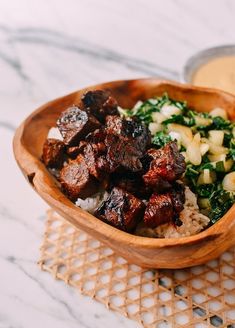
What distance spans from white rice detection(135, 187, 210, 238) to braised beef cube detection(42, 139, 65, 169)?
1.77 feet

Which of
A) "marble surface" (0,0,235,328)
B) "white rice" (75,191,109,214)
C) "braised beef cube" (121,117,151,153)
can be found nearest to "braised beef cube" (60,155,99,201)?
"white rice" (75,191,109,214)

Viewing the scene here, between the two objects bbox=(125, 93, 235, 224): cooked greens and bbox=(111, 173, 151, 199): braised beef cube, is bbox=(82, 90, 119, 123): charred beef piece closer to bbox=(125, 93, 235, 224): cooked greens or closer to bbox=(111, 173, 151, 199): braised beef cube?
bbox=(125, 93, 235, 224): cooked greens

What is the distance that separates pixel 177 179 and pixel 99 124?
0.49m

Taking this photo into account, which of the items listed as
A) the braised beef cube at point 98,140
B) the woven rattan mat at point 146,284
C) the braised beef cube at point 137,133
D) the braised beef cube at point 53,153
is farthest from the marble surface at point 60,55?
the braised beef cube at point 137,133

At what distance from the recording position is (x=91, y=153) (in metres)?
2.44

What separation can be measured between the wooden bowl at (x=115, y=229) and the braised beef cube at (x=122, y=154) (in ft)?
0.85

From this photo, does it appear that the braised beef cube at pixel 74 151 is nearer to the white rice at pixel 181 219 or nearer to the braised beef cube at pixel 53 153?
the braised beef cube at pixel 53 153

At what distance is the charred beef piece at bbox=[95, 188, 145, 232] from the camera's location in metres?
2.26

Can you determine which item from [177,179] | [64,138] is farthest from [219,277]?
[64,138]

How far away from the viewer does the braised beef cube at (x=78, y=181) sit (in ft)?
7.91

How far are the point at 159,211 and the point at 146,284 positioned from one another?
379 millimetres

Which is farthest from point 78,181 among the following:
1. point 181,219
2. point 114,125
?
point 181,219

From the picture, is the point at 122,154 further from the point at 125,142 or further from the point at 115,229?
the point at 115,229

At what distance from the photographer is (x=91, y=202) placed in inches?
95.7
